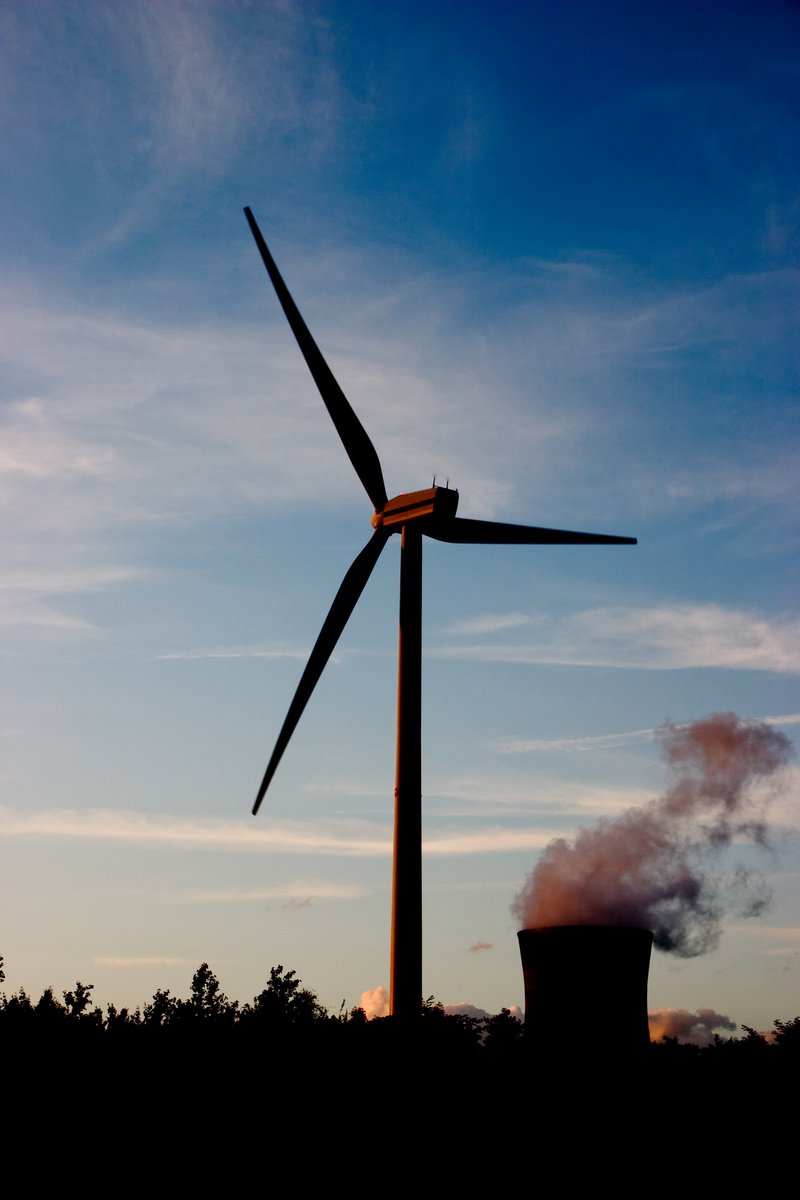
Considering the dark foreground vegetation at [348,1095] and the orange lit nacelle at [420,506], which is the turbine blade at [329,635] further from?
the dark foreground vegetation at [348,1095]

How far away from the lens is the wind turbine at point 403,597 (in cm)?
3534

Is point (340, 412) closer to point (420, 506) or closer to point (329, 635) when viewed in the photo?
point (420, 506)

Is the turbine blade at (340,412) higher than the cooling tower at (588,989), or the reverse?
the turbine blade at (340,412)

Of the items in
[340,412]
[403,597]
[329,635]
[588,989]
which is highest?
[340,412]

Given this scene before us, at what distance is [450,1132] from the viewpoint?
29.7 metres

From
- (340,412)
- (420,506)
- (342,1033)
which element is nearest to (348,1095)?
(342,1033)

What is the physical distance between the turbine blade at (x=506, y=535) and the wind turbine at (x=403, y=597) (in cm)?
4

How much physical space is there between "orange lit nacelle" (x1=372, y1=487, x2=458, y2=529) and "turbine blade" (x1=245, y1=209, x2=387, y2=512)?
1065mm

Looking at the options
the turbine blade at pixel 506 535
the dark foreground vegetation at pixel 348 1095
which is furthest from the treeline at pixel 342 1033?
the turbine blade at pixel 506 535

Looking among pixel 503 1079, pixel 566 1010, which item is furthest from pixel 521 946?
pixel 503 1079

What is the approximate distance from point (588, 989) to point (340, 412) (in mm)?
24649

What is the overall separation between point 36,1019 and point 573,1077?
72.0 feet

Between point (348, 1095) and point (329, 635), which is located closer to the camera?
point (348, 1095)

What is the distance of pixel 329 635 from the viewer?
40.4 m
